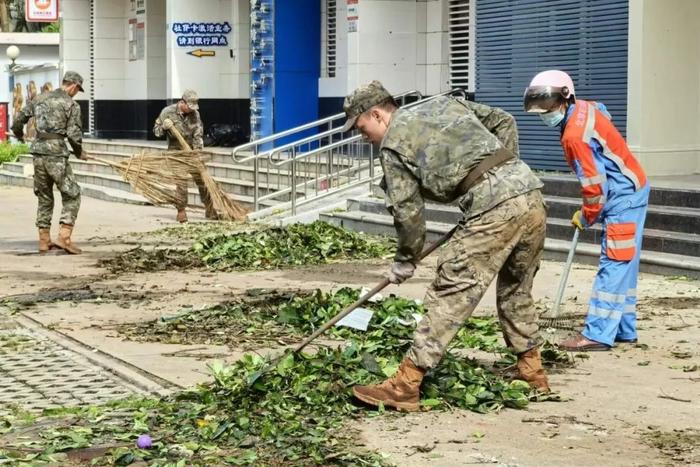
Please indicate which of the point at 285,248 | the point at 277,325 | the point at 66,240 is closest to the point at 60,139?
the point at 66,240

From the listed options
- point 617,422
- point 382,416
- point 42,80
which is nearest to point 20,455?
point 382,416

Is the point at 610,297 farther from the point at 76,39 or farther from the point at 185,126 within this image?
the point at 76,39

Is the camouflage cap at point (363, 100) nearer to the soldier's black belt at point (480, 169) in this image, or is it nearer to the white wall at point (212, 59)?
the soldier's black belt at point (480, 169)

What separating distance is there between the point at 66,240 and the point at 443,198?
919cm

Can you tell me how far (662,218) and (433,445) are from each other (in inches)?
310

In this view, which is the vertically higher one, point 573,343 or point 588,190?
point 588,190

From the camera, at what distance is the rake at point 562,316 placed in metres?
9.76

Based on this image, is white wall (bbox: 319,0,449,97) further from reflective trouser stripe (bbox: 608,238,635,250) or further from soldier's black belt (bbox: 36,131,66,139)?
reflective trouser stripe (bbox: 608,238,635,250)

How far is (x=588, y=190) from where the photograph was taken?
8773mm

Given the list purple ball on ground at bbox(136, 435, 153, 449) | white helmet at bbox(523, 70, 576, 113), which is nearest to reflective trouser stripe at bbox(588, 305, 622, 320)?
white helmet at bbox(523, 70, 576, 113)

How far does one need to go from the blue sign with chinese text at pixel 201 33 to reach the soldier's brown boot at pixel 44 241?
13.0m

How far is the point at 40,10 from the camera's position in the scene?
46906 millimetres

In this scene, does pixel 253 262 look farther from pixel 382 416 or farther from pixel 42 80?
pixel 42 80

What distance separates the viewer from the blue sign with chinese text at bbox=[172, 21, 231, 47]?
28.3 meters
